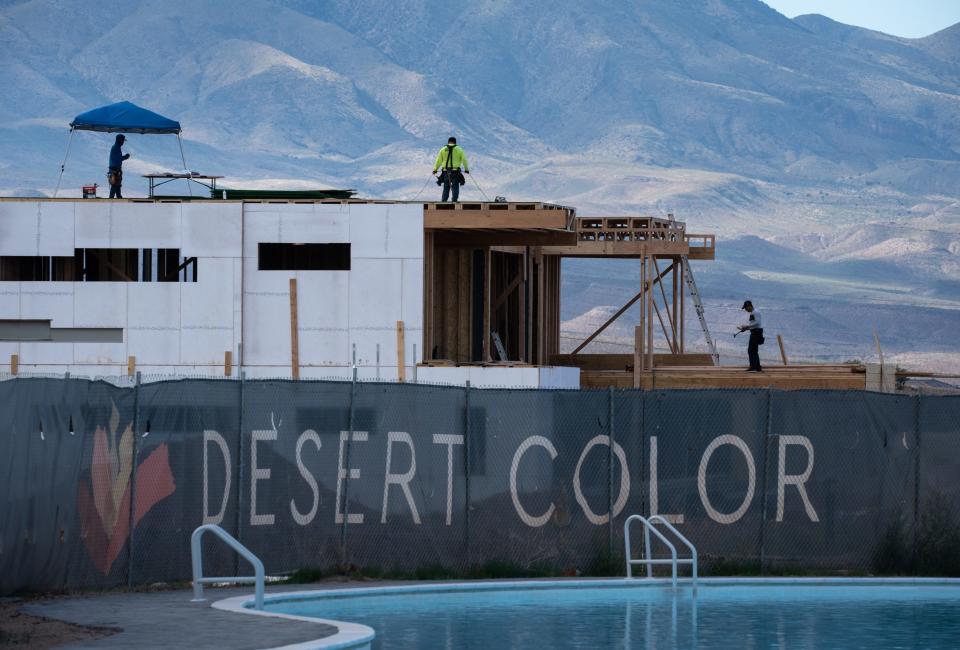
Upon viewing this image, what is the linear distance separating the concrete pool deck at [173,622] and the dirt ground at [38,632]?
17cm

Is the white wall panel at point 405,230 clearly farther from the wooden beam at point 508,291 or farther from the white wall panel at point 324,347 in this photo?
the wooden beam at point 508,291

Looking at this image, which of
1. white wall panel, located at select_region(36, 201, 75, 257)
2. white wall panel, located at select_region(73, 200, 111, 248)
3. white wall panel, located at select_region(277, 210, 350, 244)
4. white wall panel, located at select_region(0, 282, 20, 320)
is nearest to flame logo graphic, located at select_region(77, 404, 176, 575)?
white wall panel, located at select_region(277, 210, 350, 244)

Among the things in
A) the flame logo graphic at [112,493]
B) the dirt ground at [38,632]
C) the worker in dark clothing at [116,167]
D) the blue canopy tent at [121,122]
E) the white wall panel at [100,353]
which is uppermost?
the blue canopy tent at [121,122]

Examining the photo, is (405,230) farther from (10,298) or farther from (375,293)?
(10,298)

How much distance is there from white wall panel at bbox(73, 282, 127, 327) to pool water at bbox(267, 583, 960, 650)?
2205 cm

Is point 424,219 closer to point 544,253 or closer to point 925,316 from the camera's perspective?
point 544,253

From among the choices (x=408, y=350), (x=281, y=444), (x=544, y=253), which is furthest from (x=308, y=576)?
(x=544, y=253)

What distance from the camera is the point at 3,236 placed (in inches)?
1591

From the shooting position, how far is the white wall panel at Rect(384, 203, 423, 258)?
38844mm

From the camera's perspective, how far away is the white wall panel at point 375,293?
39281mm

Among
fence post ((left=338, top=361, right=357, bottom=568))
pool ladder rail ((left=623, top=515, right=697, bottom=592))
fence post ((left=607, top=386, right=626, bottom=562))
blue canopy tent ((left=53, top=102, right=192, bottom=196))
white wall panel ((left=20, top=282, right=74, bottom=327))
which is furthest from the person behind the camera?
blue canopy tent ((left=53, top=102, right=192, bottom=196))

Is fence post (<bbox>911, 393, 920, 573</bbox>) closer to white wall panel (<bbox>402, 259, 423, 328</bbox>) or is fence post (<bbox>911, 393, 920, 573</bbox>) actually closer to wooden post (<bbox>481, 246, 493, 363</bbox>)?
white wall panel (<bbox>402, 259, 423, 328</bbox>)

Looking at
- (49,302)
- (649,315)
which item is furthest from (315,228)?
(649,315)

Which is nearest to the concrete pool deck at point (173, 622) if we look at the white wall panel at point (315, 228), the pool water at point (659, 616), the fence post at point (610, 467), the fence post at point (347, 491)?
the pool water at point (659, 616)
